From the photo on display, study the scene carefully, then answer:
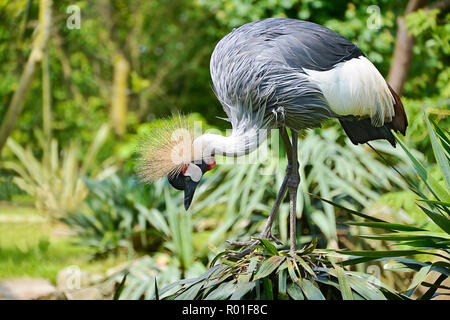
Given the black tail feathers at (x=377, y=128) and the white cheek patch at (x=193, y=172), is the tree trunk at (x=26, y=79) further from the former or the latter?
the black tail feathers at (x=377, y=128)

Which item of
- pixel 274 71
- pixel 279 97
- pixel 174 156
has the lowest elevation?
pixel 174 156

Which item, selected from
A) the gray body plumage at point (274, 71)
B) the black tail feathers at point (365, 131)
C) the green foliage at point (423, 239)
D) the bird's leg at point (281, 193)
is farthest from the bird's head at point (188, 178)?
the black tail feathers at point (365, 131)

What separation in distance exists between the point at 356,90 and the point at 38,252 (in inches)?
166

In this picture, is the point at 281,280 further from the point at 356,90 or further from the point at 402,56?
the point at 402,56

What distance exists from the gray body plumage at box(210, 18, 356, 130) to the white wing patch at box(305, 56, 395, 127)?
4 cm

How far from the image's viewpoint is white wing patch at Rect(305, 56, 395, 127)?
246 centimetres

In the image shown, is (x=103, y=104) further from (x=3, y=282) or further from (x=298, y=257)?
(x=298, y=257)

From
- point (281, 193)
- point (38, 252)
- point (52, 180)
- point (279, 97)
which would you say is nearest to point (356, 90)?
point (279, 97)

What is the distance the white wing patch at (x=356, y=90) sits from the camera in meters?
2.46

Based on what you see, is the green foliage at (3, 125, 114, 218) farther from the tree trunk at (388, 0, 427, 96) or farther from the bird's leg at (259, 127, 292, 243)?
the bird's leg at (259, 127, 292, 243)

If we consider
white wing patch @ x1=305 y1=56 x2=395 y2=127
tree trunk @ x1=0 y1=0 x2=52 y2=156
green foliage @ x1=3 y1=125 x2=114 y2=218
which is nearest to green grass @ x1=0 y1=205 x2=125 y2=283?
green foliage @ x1=3 y1=125 x2=114 y2=218

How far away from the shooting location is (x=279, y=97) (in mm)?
2352

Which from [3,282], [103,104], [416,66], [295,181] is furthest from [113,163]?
[295,181]
